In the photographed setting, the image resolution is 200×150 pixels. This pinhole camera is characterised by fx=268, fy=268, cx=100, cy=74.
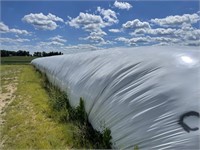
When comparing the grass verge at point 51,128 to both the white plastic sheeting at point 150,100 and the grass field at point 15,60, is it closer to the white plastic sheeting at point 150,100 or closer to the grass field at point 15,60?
the white plastic sheeting at point 150,100

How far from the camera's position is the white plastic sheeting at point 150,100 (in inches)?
121

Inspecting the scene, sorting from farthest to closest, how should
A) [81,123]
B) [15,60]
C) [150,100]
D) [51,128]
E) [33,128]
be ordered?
[15,60], [33,128], [51,128], [81,123], [150,100]

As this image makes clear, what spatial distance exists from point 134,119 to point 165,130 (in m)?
0.54

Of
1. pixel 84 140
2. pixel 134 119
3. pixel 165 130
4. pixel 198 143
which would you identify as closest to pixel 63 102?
pixel 84 140

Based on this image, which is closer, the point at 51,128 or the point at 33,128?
the point at 51,128

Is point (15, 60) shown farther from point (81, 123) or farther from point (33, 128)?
point (81, 123)

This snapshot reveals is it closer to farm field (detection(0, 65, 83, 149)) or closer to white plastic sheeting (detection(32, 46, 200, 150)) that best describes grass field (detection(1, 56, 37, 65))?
farm field (detection(0, 65, 83, 149))

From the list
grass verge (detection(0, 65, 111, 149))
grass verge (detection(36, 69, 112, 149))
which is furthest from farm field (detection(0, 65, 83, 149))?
grass verge (detection(36, 69, 112, 149))

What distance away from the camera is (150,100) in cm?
346

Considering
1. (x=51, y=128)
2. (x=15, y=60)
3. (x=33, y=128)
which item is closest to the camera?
(x=51, y=128)

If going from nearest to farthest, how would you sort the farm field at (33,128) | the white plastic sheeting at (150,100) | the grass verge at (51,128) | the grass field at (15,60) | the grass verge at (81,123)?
1. the white plastic sheeting at (150,100)
2. the grass verge at (81,123)
3. the grass verge at (51,128)
4. the farm field at (33,128)
5. the grass field at (15,60)

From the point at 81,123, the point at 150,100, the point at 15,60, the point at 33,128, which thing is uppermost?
the point at 150,100

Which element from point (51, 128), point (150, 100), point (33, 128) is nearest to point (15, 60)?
point (33, 128)

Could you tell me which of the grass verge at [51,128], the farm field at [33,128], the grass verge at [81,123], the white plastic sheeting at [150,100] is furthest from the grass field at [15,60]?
the white plastic sheeting at [150,100]
